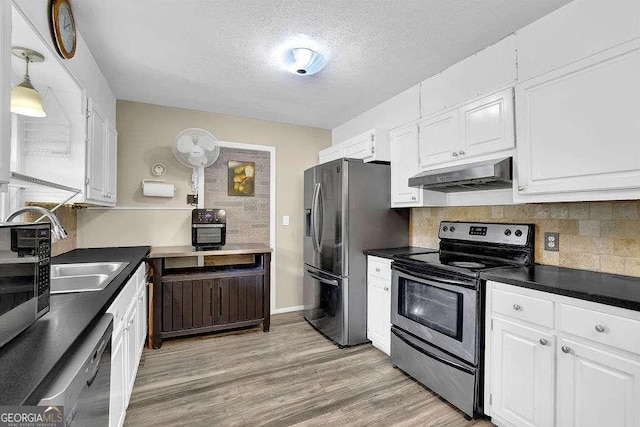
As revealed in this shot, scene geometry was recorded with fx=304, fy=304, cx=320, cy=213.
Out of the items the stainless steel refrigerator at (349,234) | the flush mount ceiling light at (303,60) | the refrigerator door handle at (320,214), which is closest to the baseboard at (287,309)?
the stainless steel refrigerator at (349,234)

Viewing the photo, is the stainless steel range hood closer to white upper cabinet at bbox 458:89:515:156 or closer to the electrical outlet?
white upper cabinet at bbox 458:89:515:156

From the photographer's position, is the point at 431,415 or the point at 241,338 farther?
the point at 241,338

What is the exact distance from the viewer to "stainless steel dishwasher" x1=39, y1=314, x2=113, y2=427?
0.74 metres

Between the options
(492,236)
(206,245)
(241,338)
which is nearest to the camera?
(492,236)

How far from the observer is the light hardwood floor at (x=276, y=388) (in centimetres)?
183

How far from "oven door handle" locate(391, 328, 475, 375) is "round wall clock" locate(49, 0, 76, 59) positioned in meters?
2.78

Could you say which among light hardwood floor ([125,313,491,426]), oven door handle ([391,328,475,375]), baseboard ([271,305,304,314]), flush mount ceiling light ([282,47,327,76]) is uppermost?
flush mount ceiling light ([282,47,327,76])

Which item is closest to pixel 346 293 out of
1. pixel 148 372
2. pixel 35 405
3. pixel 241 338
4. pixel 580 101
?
pixel 241 338

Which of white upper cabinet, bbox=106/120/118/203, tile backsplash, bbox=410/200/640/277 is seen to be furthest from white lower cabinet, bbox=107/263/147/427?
tile backsplash, bbox=410/200/640/277

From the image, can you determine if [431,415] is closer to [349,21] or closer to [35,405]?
[35,405]

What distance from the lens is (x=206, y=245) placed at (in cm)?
319

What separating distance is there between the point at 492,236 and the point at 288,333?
2.11 metres

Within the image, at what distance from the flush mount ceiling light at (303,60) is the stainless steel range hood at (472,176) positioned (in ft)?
3.81

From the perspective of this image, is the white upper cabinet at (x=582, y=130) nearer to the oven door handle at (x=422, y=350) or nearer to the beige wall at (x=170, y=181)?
the oven door handle at (x=422, y=350)
